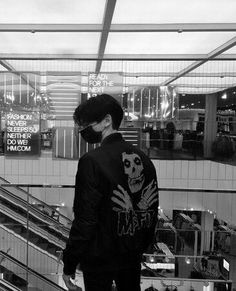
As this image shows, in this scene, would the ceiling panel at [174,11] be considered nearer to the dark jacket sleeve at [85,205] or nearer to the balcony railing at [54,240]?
the balcony railing at [54,240]

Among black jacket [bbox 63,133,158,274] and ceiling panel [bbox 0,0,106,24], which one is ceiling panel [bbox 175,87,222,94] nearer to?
ceiling panel [bbox 0,0,106,24]

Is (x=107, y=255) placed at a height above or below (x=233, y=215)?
above

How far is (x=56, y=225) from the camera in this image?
3.50 m

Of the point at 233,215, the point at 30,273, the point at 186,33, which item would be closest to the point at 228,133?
the point at 233,215

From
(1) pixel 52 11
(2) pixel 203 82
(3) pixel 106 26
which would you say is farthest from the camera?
(2) pixel 203 82

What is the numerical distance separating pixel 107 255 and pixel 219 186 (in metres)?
4.84

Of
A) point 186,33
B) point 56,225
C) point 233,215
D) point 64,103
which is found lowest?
point 233,215

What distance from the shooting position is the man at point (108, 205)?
117cm

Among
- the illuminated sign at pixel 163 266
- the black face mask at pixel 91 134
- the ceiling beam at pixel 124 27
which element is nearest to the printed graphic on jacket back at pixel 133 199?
the black face mask at pixel 91 134

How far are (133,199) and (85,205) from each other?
18cm

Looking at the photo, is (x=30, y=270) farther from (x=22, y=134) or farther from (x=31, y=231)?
(x=22, y=134)

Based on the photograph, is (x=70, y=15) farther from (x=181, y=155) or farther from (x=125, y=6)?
(x=181, y=155)

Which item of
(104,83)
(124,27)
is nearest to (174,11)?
(124,27)

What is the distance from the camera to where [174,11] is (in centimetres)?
332
